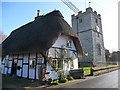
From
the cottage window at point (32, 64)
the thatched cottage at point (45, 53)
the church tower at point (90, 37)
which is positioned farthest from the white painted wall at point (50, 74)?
the church tower at point (90, 37)

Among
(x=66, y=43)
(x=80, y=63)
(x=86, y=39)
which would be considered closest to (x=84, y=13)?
(x=86, y=39)

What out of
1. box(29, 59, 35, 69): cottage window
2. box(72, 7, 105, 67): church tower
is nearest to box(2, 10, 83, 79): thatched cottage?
box(29, 59, 35, 69): cottage window

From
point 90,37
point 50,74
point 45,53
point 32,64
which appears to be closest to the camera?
point 45,53

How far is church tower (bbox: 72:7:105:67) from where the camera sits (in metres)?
28.2

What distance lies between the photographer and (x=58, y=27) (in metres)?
12.8

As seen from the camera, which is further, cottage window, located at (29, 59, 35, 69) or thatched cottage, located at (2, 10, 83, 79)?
cottage window, located at (29, 59, 35, 69)

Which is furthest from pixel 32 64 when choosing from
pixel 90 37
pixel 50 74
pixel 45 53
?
pixel 90 37

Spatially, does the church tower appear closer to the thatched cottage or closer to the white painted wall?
the thatched cottage

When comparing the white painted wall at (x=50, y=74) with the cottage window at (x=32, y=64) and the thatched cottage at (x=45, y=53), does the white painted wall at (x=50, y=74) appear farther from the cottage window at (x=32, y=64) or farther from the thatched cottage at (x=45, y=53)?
the cottage window at (x=32, y=64)

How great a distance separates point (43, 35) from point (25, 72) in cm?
534

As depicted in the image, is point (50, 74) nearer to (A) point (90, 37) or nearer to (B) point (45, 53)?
(B) point (45, 53)

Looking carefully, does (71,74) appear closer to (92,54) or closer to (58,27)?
(58,27)

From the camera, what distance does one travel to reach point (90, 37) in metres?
28.8

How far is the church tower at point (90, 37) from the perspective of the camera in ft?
92.7
